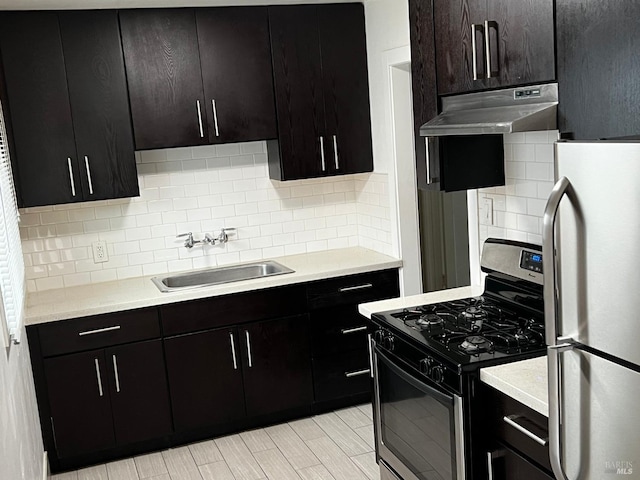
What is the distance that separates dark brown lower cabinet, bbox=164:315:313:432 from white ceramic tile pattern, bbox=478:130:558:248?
136 cm

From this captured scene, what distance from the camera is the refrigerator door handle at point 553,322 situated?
1668 mm

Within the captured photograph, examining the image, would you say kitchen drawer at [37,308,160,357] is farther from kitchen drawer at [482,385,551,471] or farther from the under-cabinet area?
kitchen drawer at [482,385,551,471]

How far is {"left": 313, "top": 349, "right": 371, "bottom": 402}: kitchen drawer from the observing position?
164 inches

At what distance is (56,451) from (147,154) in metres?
1.69

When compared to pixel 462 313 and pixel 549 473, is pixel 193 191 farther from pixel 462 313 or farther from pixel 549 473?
pixel 549 473

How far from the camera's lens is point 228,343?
395cm

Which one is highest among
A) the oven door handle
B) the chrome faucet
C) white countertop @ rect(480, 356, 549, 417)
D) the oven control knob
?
the chrome faucet

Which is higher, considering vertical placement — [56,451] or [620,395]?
[620,395]

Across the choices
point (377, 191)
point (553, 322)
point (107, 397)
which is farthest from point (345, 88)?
point (553, 322)

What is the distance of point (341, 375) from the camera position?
166 inches

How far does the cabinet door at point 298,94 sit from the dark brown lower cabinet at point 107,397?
1317 mm

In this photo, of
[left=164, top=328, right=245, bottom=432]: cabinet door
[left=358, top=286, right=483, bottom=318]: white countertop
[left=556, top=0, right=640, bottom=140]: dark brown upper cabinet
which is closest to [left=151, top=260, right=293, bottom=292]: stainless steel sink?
[left=164, top=328, right=245, bottom=432]: cabinet door

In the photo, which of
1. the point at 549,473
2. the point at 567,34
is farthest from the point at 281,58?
the point at 549,473

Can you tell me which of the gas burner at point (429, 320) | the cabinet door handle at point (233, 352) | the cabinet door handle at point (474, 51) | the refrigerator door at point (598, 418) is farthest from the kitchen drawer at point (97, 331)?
the refrigerator door at point (598, 418)
